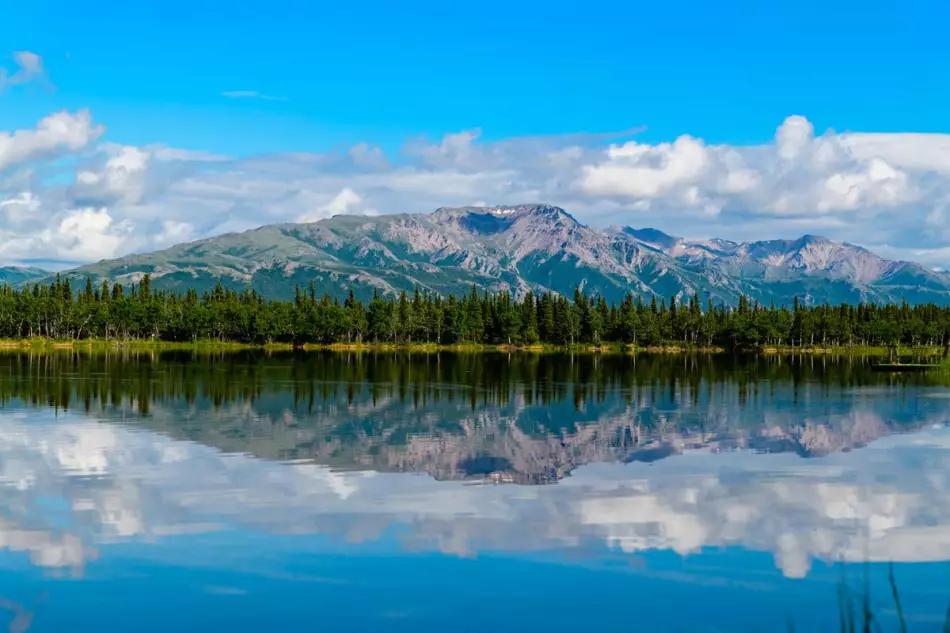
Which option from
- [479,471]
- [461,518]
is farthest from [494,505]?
[479,471]

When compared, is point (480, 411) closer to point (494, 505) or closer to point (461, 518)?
point (494, 505)

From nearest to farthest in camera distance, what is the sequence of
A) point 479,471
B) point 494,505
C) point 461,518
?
point 461,518 < point 494,505 < point 479,471

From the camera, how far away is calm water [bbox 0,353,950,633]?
20.9 meters

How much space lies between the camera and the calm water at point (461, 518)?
68.4 ft

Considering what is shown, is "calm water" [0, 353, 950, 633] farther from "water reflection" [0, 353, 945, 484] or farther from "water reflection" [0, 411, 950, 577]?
"water reflection" [0, 353, 945, 484]

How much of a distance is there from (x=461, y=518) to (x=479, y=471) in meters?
9.48

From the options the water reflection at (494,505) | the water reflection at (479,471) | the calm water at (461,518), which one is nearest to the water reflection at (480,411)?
the water reflection at (479,471)

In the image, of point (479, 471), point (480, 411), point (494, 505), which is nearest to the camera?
point (494, 505)

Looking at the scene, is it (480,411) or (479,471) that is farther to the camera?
(480,411)

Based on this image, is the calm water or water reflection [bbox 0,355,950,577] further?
water reflection [bbox 0,355,950,577]

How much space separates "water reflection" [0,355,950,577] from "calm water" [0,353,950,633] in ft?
0.57

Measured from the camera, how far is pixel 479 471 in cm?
3916

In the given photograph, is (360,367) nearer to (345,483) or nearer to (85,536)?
(345,483)

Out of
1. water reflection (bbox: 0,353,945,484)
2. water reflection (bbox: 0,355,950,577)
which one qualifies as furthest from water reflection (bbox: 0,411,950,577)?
water reflection (bbox: 0,353,945,484)
